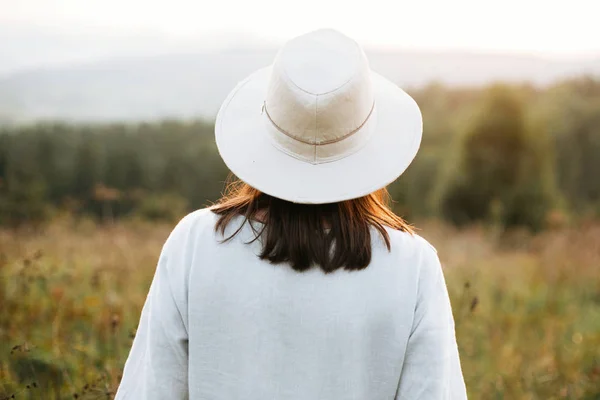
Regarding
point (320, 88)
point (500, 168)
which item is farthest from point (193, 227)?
point (500, 168)

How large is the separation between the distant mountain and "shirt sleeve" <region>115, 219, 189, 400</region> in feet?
52.4

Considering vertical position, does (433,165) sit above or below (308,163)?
below

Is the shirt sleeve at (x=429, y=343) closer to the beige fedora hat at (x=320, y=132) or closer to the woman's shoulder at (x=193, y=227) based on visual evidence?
the beige fedora hat at (x=320, y=132)

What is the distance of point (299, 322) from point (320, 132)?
1.38 ft

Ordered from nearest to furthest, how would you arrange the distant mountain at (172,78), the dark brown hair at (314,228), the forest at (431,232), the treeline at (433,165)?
the dark brown hair at (314,228), the forest at (431,232), the treeline at (433,165), the distant mountain at (172,78)

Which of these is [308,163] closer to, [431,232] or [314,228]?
[314,228]

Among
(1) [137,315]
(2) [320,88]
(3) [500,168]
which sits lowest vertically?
(3) [500,168]

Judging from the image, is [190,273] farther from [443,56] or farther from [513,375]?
[443,56]

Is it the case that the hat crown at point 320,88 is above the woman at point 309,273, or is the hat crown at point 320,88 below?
above

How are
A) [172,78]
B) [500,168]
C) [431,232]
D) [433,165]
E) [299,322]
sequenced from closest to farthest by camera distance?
[299,322] → [431,232] → [500,168] → [433,165] → [172,78]

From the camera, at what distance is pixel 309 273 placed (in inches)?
52.4

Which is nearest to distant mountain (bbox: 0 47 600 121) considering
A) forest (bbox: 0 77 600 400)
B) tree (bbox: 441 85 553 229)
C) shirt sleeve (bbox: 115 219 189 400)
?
forest (bbox: 0 77 600 400)

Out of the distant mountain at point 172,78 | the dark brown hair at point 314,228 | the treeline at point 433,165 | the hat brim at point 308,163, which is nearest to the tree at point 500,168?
the treeline at point 433,165

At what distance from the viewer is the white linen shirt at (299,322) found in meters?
1.33
